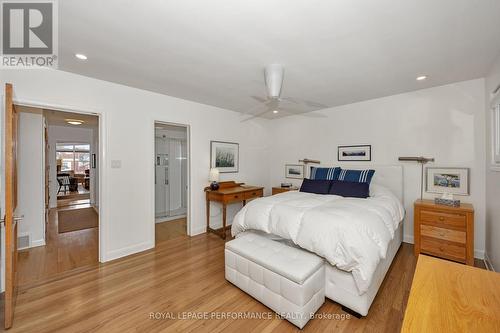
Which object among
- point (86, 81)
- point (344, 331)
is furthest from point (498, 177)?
point (86, 81)

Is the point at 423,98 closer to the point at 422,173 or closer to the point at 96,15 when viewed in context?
the point at 422,173

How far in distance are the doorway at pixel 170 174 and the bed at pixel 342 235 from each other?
302 cm

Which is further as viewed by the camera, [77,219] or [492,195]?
[77,219]

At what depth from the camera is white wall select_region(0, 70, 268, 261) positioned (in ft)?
8.15

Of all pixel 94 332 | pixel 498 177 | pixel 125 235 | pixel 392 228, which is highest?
pixel 498 177

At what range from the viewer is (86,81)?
8.87 feet

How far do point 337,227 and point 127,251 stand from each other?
283 cm

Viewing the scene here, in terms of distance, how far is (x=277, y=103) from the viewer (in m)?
3.74

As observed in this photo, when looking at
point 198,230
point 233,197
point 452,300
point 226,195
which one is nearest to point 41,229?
point 198,230

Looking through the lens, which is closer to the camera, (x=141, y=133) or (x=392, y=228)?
(x=392, y=228)

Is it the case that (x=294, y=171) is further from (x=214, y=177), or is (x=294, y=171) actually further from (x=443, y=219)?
(x=443, y=219)

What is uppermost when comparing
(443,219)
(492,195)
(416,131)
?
(416,131)

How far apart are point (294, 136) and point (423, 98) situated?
229 centimetres

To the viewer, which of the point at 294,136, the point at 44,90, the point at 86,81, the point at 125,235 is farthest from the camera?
the point at 294,136
